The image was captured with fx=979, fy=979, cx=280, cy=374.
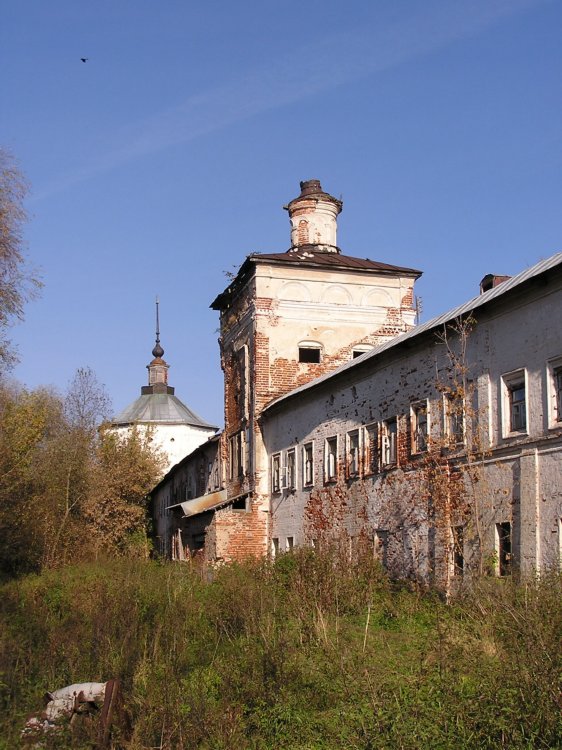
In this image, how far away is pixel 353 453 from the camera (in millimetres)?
23234

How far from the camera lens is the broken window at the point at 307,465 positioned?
25.8m

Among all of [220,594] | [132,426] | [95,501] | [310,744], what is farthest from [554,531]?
[132,426]

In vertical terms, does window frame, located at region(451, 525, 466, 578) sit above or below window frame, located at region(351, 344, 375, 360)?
below

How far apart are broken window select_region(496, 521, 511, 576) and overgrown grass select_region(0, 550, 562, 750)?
1.37 metres

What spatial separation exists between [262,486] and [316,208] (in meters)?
9.76

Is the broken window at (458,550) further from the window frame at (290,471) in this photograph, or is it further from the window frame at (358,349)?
the window frame at (358,349)

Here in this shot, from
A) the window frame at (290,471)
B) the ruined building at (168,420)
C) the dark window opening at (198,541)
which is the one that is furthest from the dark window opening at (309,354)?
the ruined building at (168,420)

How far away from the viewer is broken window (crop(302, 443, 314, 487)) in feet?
84.5

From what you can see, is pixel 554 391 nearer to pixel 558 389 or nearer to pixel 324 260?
pixel 558 389

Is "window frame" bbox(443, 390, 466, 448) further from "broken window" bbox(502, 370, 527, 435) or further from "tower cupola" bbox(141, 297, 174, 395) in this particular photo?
"tower cupola" bbox(141, 297, 174, 395)

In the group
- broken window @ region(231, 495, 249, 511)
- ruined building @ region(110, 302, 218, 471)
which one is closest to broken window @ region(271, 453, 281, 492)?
broken window @ region(231, 495, 249, 511)

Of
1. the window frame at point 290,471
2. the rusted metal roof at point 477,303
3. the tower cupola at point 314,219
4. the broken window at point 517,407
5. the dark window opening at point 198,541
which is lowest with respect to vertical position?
the dark window opening at point 198,541

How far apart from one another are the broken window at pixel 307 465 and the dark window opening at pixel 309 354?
172 inches

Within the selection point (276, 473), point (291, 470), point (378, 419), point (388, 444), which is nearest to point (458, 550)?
point (388, 444)
